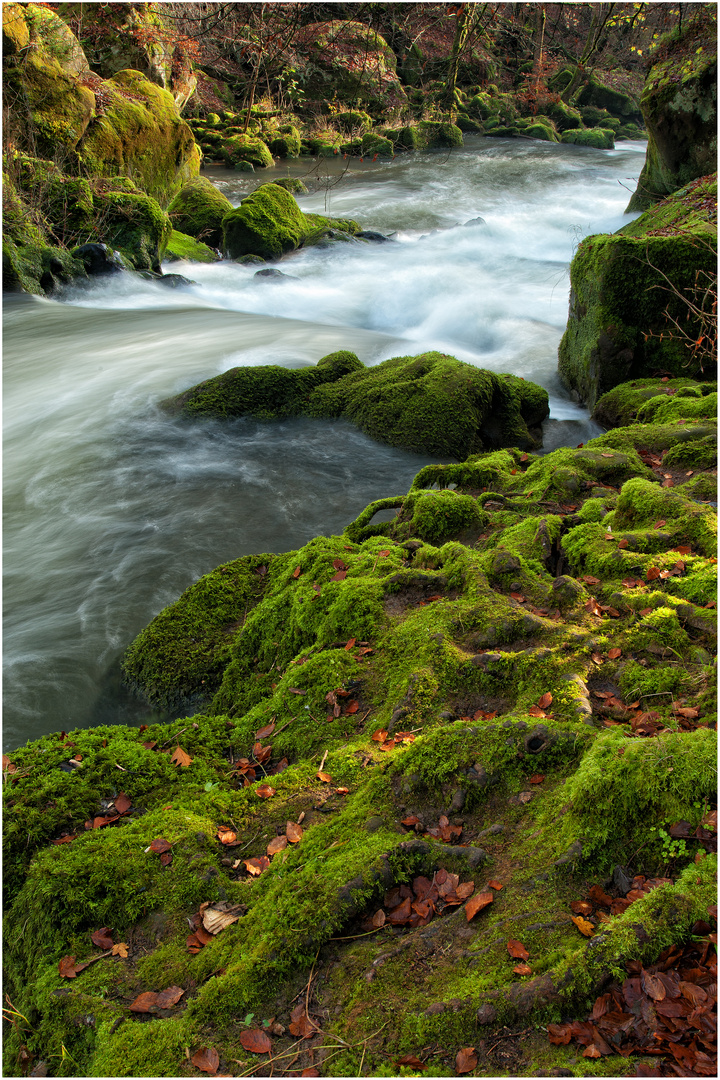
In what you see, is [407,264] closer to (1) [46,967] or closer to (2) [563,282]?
(2) [563,282]

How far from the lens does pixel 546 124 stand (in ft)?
120

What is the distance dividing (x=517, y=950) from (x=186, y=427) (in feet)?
27.3

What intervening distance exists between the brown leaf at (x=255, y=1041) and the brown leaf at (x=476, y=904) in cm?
77

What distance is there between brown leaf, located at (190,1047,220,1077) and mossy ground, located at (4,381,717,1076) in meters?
0.02

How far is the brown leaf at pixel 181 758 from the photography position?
3607 mm

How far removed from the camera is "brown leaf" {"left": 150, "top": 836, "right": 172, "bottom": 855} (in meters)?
2.90

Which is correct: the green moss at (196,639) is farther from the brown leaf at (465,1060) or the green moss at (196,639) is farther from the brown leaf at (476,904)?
the brown leaf at (465,1060)

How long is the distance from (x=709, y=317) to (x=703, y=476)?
269 cm

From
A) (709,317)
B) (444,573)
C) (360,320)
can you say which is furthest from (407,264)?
(444,573)

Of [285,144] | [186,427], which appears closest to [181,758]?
[186,427]

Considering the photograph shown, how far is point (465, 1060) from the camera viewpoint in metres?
1.94

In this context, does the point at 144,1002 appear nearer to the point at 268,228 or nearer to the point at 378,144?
the point at 268,228

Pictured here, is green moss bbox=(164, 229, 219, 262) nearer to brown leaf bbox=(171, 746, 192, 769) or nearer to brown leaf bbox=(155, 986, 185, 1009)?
brown leaf bbox=(171, 746, 192, 769)

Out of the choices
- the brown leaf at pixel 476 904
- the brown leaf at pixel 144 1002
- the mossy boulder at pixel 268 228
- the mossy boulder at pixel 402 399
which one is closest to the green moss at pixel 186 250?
the mossy boulder at pixel 268 228
